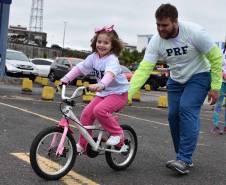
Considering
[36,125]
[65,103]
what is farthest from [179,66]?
[36,125]

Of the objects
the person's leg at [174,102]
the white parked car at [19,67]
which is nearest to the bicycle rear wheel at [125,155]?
the person's leg at [174,102]

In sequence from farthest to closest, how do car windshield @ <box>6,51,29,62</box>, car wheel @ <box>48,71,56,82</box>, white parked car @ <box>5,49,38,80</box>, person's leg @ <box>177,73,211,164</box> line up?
car wheel @ <box>48,71,56,82</box> → car windshield @ <box>6,51,29,62</box> → white parked car @ <box>5,49,38,80</box> → person's leg @ <box>177,73,211,164</box>

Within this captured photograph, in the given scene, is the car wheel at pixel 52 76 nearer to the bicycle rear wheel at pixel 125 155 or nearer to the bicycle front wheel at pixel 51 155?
the bicycle rear wheel at pixel 125 155

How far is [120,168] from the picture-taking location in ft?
19.0

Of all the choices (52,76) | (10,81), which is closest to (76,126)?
(10,81)

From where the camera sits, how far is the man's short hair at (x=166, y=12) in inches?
215

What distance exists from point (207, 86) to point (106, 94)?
1.20 meters

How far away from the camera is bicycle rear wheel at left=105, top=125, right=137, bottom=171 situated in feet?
18.9

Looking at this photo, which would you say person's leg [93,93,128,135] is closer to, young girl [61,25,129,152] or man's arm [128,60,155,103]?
young girl [61,25,129,152]

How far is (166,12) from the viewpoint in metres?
5.46

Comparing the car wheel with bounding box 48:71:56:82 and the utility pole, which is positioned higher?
the utility pole

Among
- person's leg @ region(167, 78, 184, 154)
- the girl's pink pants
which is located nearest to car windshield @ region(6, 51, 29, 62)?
person's leg @ region(167, 78, 184, 154)

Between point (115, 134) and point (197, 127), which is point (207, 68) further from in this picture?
point (115, 134)

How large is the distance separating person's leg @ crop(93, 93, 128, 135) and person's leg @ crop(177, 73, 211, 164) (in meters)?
0.69
